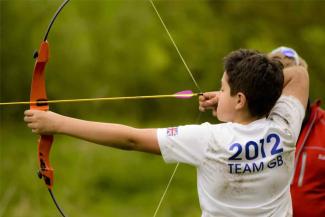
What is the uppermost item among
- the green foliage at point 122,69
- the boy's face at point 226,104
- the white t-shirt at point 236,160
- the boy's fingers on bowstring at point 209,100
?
the boy's face at point 226,104

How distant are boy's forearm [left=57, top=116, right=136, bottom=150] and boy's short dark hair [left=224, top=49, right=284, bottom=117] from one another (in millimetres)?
388

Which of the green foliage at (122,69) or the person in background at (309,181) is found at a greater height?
the person in background at (309,181)

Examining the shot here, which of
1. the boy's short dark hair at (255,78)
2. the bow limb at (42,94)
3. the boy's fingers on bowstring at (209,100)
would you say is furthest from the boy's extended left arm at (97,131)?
the boy's fingers on bowstring at (209,100)

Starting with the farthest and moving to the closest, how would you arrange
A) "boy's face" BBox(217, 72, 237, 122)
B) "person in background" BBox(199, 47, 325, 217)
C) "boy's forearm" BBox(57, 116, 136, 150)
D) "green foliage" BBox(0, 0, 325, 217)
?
"green foliage" BBox(0, 0, 325, 217) < "person in background" BBox(199, 47, 325, 217) < "boy's face" BBox(217, 72, 237, 122) < "boy's forearm" BBox(57, 116, 136, 150)

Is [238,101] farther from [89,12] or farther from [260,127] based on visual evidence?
[89,12]

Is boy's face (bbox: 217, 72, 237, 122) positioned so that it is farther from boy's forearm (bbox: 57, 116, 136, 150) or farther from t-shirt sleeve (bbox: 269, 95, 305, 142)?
boy's forearm (bbox: 57, 116, 136, 150)

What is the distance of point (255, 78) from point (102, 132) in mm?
538

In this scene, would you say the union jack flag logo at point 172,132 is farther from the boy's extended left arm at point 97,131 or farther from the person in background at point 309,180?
the person in background at point 309,180

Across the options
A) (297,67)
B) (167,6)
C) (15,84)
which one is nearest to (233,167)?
(297,67)

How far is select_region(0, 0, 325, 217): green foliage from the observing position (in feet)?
25.2

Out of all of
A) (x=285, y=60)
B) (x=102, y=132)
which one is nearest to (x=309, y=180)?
(x=285, y=60)

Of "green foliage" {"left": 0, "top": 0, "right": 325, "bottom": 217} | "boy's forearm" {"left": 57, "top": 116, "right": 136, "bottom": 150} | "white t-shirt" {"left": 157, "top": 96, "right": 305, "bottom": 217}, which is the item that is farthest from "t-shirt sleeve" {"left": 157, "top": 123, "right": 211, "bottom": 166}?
"green foliage" {"left": 0, "top": 0, "right": 325, "bottom": 217}

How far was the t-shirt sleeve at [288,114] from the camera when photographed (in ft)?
9.48

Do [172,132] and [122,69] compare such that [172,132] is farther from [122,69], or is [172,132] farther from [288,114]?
[122,69]
